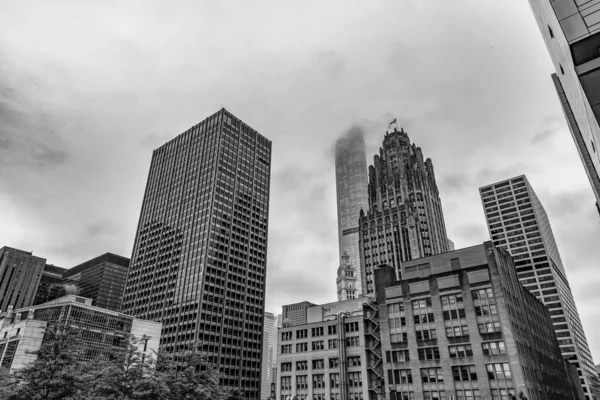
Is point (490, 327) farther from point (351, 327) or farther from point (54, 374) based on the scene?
point (54, 374)

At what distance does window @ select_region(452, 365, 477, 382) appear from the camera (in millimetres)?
69938

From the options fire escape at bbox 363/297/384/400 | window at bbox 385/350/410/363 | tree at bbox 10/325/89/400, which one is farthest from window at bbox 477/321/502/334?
tree at bbox 10/325/89/400

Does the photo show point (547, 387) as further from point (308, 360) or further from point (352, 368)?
point (308, 360)

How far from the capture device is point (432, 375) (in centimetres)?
7419

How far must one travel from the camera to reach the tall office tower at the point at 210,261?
154 meters

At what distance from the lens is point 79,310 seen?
111125 mm

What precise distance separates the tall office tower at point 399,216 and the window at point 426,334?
3009 inches

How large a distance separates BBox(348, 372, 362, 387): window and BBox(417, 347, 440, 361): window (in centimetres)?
1807

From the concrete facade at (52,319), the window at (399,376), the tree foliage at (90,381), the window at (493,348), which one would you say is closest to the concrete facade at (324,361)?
the window at (399,376)

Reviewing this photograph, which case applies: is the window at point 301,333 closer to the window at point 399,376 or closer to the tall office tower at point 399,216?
the window at point 399,376

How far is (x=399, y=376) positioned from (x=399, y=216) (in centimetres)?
9790

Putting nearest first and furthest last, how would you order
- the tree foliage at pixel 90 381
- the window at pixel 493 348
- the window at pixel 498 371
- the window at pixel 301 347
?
the tree foliage at pixel 90 381
the window at pixel 498 371
the window at pixel 493 348
the window at pixel 301 347

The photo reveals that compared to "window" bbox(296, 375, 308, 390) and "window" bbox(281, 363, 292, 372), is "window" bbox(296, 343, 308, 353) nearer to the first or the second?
"window" bbox(281, 363, 292, 372)

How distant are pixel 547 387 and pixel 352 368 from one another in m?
39.9
